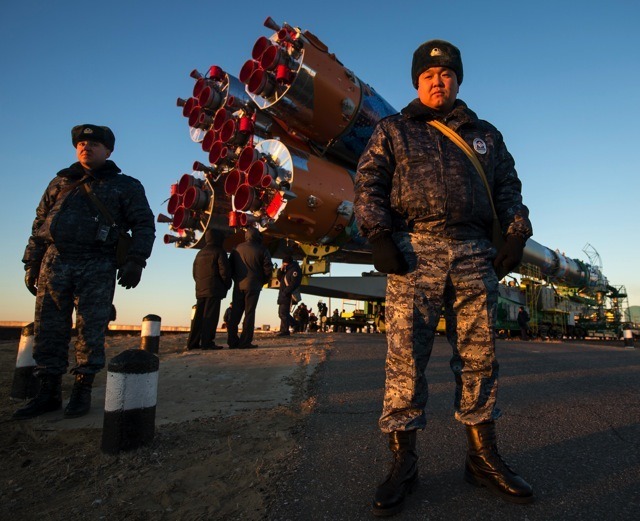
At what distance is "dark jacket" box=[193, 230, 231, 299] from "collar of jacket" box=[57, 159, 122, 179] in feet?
9.91

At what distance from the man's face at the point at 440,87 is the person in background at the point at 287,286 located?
23.3 feet

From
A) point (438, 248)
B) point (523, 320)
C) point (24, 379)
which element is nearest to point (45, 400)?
point (24, 379)

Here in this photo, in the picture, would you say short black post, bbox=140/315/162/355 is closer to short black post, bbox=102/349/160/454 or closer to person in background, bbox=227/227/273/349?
person in background, bbox=227/227/273/349

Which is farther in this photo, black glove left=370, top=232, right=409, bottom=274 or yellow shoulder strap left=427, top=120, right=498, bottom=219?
yellow shoulder strap left=427, top=120, right=498, bottom=219

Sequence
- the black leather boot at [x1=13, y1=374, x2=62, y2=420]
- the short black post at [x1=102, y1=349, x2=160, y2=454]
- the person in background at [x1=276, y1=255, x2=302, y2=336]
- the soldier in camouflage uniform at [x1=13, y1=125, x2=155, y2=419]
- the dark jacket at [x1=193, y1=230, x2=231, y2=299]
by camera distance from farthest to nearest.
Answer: the person in background at [x1=276, y1=255, x2=302, y2=336] → the dark jacket at [x1=193, y1=230, x2=231, y2=299] → the soldier in camouflage uniform at [x1=13, y1=125, x2=155, y2=419] → the black leather boot at [x1=13, y1=374, x2=62, y2=420] → the short black post at [x1=102, y1=349, x2=160, y2=454]

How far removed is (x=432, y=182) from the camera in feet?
6.03

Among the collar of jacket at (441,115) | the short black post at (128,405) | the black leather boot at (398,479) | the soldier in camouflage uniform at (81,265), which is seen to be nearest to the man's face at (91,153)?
the soldier in camouflage uniform at (81,265)

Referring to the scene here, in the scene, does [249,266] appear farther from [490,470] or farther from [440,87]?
[490,470]

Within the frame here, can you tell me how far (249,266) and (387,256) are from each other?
5.03 metres

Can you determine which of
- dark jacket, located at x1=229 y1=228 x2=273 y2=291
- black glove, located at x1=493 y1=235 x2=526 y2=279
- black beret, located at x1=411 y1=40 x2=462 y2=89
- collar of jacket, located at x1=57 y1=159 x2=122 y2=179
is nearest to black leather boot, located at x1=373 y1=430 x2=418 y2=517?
black glove, located at x1=493 y1=235 x2=526 y2=279

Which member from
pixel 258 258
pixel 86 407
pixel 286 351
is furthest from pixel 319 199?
pixel 86 407

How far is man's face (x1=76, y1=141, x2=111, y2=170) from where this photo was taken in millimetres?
3027

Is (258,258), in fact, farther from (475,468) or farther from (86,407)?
(475,468)

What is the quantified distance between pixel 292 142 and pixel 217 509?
824 centimetres
